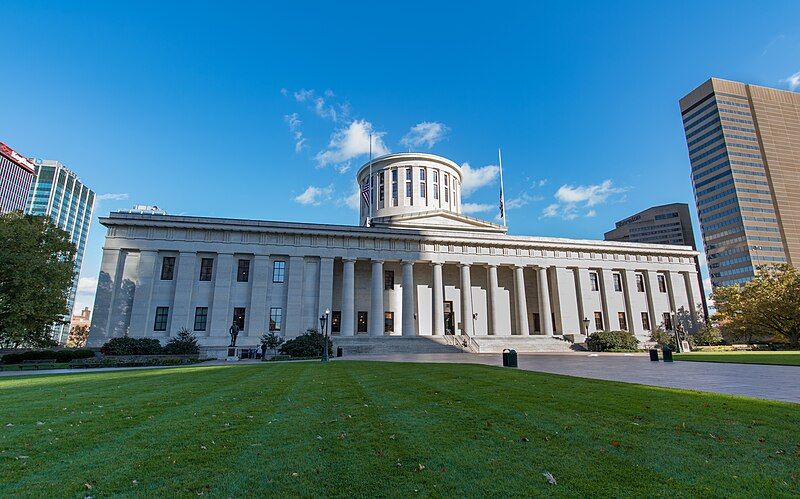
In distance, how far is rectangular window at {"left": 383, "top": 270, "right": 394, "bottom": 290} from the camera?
50625mm

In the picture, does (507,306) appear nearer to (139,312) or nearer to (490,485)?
(139,312)

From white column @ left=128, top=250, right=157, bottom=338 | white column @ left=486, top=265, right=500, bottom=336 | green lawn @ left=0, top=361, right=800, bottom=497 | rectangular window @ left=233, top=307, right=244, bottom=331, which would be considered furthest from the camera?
white column @ left=486, top=265, right=500, bottom=336

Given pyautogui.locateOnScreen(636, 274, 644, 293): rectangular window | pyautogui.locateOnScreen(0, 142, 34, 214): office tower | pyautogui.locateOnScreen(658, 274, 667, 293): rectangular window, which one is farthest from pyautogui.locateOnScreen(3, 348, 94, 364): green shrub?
pyautogui.locateOnScreen(0, 142, 34, 214): office tower

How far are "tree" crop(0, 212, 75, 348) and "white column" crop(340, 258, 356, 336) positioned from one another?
957 inches

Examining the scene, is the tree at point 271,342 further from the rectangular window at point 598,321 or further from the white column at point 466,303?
the rectangular window at point 598,321

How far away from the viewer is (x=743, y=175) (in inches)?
5162

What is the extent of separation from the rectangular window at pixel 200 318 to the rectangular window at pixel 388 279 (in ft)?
67.1

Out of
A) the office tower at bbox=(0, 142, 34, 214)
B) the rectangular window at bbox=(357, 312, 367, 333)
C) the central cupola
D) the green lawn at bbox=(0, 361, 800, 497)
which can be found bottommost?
the green lawn at bbox=(0, 361, 800, 497)

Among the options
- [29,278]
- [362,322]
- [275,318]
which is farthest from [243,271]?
[29,278]

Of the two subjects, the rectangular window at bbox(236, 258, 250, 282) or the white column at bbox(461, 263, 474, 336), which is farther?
the white column at bbox(461, 263, 474, 336)

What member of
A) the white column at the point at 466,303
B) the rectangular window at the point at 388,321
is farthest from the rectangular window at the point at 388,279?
the white column at the point at 466,303

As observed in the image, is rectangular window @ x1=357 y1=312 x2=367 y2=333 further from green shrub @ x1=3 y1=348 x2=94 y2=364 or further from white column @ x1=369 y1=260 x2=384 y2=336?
green shrub @ x1=3 y1=348 x2=94 y2=364

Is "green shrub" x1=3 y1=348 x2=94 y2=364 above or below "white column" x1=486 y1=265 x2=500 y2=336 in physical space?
below

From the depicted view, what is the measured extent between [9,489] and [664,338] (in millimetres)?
54927
